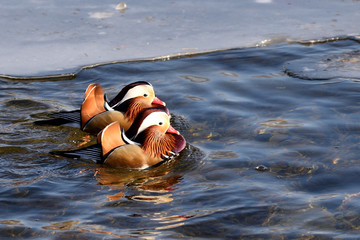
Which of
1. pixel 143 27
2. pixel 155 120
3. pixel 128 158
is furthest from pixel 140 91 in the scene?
pixel 143 27

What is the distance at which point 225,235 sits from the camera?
192 inches

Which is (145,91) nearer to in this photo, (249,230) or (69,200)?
(69,200)

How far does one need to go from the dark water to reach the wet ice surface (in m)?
0.43

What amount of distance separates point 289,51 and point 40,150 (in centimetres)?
461

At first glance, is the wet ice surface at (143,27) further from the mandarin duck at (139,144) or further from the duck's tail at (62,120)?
the mandarin duck at (139,144)

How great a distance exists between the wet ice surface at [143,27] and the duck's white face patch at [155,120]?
2864 mm

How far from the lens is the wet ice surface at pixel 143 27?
9.79 m

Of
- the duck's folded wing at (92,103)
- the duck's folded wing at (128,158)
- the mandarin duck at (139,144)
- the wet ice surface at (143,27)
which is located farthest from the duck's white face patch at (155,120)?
the wet ice surface at (143,27)

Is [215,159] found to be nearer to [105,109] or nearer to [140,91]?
[140,91]

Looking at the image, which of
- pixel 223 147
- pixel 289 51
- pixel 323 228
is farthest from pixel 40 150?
pixel 289 51

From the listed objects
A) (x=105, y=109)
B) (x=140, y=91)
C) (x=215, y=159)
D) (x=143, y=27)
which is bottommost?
(x=215, y=159)

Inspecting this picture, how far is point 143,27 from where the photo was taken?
10.9 meters

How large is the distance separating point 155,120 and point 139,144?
1.14 feet

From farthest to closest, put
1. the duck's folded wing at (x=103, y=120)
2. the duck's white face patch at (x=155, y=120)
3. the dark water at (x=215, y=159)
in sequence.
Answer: the duck's folded wing at (x=103, y=120)
the duck's white face patch at (x=155, y=120)
the dark water at (x=215, y=159)
